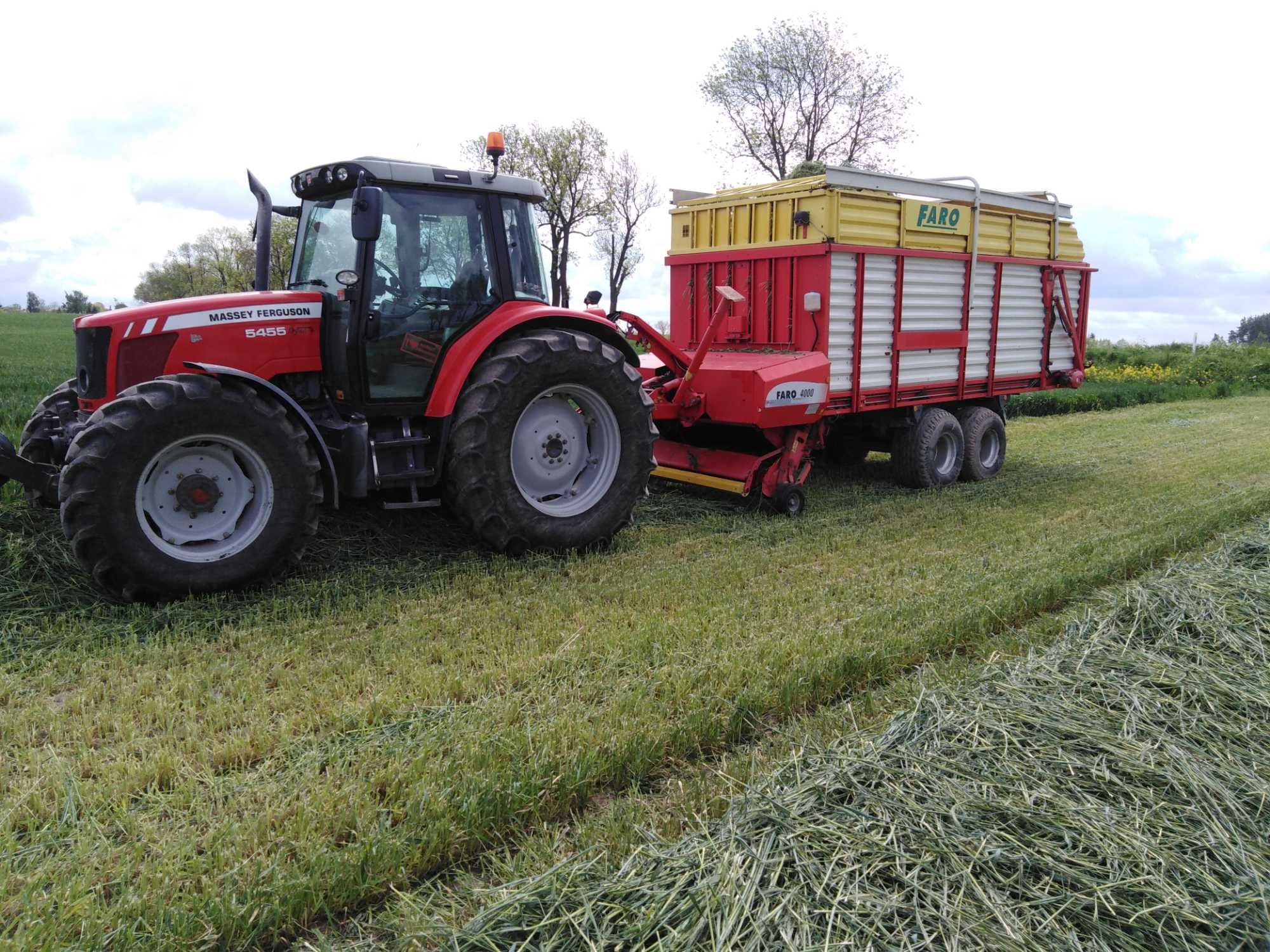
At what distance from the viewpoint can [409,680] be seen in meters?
3.80

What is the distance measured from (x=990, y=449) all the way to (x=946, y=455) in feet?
2.56

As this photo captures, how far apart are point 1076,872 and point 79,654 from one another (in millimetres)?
3830

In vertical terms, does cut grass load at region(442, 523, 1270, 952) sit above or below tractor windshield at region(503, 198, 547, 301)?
below

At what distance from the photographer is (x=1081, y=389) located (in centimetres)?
1759

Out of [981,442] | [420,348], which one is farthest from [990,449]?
[420,348]

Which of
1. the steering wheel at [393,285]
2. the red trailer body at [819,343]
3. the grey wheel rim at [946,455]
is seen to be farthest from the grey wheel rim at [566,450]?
the grey wheel rim at [946,455]

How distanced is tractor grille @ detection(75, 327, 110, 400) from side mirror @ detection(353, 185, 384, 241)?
1.41 m

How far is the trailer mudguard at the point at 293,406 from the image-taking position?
15.7ft

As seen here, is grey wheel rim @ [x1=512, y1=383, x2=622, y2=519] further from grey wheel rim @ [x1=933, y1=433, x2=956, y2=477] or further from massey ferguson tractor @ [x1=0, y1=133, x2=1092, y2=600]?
grey wheel rim @ [x1=933, y1=433, x2=956, y2=477]

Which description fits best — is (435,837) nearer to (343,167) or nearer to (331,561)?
(331,561)

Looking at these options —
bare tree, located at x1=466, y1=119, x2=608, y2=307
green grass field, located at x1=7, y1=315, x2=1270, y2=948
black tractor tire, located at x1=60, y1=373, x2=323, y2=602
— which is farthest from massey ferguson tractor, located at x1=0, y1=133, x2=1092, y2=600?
bare tree, located at x1=466, y1=119, x2=608, y2=307

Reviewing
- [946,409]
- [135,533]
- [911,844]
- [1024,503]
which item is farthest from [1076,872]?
[946,409]

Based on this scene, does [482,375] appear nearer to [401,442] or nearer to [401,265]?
[401,442]

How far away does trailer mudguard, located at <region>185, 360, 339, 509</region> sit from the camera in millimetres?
4797
